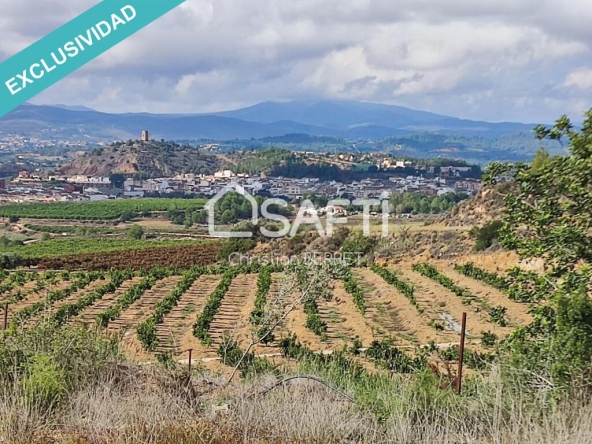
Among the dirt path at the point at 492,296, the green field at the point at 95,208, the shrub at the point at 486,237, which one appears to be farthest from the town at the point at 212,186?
the dirt path at the point at 492,296

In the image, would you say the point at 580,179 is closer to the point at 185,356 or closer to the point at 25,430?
the point at 25,430

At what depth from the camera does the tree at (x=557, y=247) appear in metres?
4.51

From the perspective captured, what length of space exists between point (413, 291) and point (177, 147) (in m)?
110

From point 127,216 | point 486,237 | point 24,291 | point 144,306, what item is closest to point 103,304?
point 144,306

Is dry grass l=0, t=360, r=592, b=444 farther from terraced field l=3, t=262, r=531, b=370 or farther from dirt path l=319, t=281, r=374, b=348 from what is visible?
dirt path l=319, t=281, r=374, b=348

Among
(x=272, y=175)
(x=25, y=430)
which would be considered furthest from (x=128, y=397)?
(x=272, y=175)

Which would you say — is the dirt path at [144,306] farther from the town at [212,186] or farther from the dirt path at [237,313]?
the town at [212,186]

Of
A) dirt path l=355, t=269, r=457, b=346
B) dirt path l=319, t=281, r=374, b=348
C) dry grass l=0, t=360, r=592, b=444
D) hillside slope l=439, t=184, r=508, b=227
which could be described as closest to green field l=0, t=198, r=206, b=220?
hillside slope l=439, t=184, r=508, b=227

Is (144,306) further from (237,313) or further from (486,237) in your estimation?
(486,237)

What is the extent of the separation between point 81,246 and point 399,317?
38.9 metres

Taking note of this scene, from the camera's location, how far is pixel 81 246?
167ft

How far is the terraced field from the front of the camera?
1500cm

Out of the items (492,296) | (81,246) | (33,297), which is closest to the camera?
(492,296)

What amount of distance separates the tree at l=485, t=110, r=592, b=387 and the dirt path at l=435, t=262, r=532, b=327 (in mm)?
9422
